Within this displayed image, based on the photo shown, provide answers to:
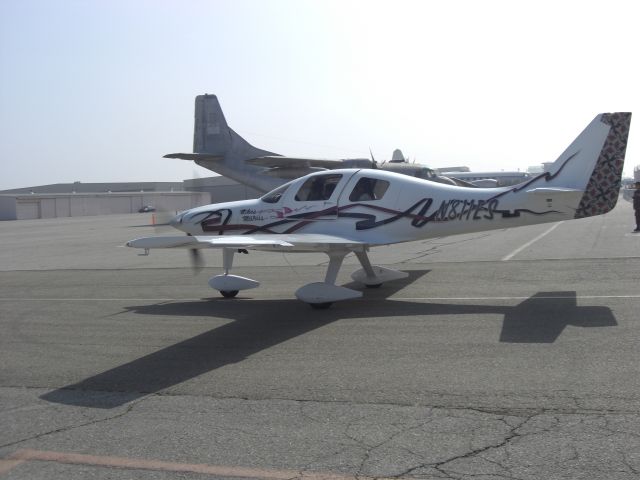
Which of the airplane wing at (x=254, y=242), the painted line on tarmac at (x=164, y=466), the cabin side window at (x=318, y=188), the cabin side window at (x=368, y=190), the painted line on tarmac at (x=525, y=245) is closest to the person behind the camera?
the painted line on tarmac at (x=164, y=466)

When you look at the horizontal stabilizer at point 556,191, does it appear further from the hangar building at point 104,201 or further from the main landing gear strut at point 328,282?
the hangar building at point 104,201

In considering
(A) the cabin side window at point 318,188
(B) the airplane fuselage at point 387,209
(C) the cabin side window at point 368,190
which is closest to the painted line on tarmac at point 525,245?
(B) the airplane fuselage at point 387,209

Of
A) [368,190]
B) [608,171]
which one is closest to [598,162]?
[608,171]

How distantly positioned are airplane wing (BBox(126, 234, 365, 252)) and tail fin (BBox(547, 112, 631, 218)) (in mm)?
3576

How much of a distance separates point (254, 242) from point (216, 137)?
3581 cm

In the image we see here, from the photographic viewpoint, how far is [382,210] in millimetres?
12320

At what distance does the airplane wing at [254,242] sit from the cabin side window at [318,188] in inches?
42.2

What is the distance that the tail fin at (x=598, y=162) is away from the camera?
10.9 metres

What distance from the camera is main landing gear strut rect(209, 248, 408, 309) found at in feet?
37.4

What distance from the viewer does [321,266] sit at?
17.8 m

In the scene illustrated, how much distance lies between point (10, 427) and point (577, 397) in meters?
5.05

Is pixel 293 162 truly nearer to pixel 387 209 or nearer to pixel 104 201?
pixel 387 209

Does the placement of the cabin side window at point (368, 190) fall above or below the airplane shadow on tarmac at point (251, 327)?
above

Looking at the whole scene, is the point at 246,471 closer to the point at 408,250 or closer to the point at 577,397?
the point at 577,397
